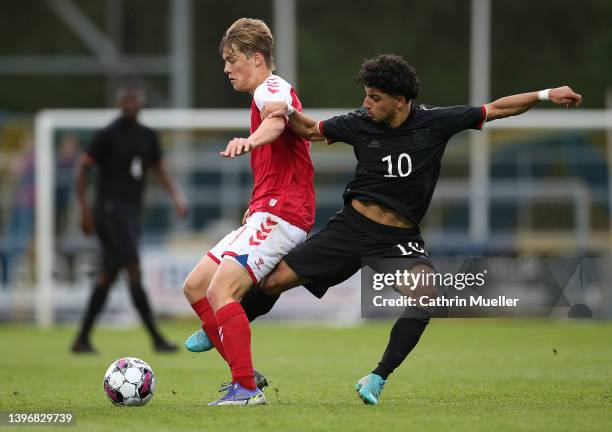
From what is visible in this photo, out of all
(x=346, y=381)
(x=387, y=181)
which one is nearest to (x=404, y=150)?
(x=387, y=181)

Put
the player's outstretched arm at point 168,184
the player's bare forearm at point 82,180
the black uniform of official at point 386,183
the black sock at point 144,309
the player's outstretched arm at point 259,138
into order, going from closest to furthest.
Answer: the player's outstretched arm at point 259,138 < the black uniform of official at point 386,183 < the black sock at point 144,309 < the player's bare forearm at point 82,180 < the player's outstretched arm at point 168,184

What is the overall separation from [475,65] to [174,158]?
4821 mm

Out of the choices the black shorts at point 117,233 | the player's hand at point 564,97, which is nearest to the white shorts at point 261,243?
the player's hand at point 564,97

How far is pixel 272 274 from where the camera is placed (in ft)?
22.8

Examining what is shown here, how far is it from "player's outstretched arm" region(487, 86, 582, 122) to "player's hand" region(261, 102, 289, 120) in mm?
1125

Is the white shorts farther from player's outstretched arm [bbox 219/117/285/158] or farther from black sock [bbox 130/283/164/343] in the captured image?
black sock [bbox 130/283/164/343]

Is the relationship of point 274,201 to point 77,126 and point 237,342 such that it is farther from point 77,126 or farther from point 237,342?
point 77,126

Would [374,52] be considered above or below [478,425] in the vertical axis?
above

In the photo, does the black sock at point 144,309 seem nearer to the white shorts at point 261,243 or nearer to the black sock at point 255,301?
the black sock at point 255,301

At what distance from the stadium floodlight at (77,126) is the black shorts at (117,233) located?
13.6ft

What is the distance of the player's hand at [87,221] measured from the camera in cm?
1193

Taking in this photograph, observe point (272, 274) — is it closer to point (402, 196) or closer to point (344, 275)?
point (344, 275)

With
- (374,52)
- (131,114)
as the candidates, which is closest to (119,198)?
(131,114)

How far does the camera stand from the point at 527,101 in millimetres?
6824
